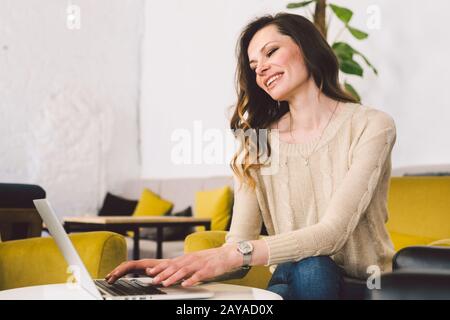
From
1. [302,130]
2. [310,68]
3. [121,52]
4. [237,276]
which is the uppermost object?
[121,52]

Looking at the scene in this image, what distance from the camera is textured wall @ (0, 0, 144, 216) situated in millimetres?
5082

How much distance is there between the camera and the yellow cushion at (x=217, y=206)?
3979mm

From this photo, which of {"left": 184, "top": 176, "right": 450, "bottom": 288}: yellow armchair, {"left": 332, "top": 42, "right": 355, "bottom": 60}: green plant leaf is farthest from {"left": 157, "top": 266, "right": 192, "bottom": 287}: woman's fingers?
{"left": 332, "top": 42, "right": 355, "bottom": 60}: green plant leaf

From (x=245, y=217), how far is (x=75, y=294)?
495mm

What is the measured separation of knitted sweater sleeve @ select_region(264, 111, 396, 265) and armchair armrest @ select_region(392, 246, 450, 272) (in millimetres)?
113

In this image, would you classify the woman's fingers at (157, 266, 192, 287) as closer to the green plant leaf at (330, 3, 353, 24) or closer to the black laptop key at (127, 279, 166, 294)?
the black laptop key at (127, 279, 166, 294)

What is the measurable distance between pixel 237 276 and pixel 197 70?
4070 millimetres

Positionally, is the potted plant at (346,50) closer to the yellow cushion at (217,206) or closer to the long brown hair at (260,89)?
the yellow cushion at (217,206)

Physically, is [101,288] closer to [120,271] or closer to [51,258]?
[120,271]

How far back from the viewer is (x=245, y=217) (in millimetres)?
1406

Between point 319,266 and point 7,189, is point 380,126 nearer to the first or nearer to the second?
point 319,266
